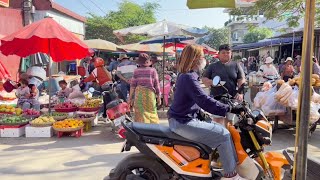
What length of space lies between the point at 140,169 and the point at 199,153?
0.68m

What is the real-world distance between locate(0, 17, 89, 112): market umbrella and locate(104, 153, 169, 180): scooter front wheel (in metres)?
4.07

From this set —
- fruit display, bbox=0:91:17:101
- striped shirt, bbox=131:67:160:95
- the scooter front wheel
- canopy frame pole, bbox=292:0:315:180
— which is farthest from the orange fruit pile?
canopy frame pole, bbox=292:0:315:180

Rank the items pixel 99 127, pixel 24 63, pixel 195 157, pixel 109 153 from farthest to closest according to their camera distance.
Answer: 1. pixel 24 63
2. pixel 99 127
3. pixel 109 153
4. pixel 195 157

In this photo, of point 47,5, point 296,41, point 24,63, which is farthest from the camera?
point 296,41

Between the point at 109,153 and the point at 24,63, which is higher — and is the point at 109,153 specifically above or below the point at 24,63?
below

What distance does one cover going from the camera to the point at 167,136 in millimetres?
3572

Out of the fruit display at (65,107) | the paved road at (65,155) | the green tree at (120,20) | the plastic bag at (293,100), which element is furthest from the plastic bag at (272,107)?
the green tree at (120,20)

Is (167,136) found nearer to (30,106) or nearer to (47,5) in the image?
(30,106)

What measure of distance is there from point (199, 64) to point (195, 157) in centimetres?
98

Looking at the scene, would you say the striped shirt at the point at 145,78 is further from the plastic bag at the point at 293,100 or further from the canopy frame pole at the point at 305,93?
the canopy frame pole at the point at 305,93

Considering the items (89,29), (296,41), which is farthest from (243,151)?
(89,29)

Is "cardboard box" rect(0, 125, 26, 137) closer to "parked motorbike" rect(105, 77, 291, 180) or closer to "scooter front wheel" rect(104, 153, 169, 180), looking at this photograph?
"scooter front wheel" rect(104, 153, 169, 180)

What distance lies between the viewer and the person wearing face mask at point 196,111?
3383 mm

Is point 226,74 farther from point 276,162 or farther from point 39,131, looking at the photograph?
point 39,131
